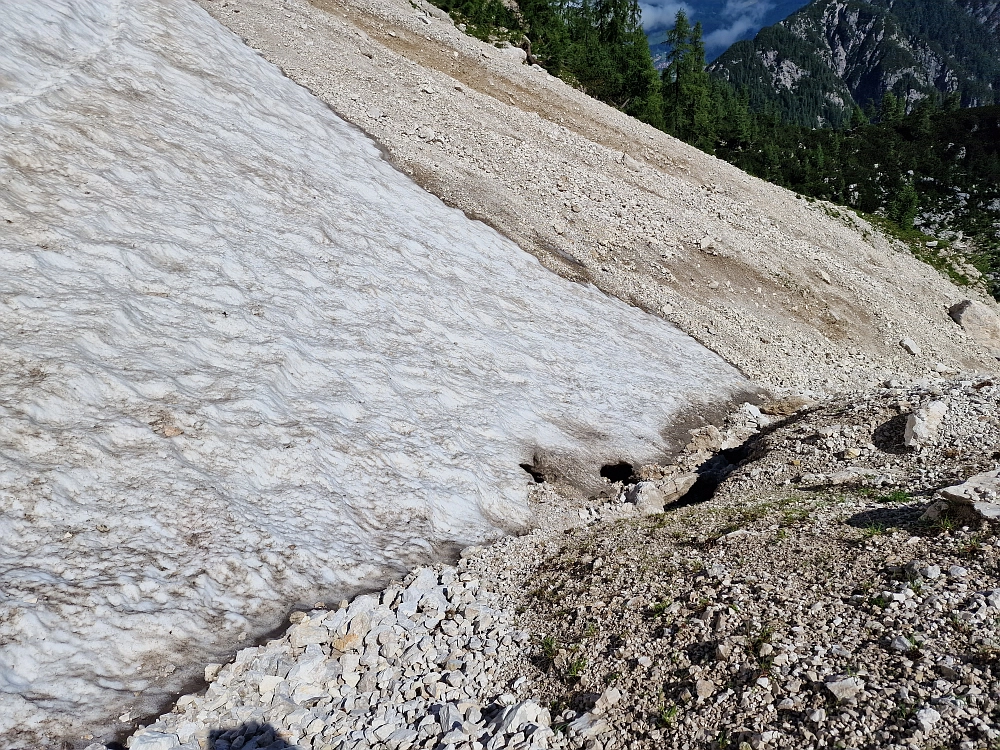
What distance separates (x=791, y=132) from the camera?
112 meters

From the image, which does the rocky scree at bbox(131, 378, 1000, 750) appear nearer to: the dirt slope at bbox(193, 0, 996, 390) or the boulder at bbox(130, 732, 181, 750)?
the boulder at bbox(130, 732, 181, 750)

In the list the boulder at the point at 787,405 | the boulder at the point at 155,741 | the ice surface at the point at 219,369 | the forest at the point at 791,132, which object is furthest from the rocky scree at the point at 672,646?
the forest at the point at 791,132

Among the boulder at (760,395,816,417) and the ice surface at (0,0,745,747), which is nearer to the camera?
the ice surface at (0,0,745,747)

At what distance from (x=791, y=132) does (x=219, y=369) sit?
125 meters

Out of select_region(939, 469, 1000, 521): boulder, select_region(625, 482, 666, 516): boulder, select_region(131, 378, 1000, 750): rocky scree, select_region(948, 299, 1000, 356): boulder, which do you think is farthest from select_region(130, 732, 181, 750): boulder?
select_region(948, 299, 1000, 356): boulder

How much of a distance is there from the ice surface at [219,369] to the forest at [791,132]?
102 feet

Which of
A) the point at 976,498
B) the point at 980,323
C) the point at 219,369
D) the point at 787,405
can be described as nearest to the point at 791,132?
the point at 980,323

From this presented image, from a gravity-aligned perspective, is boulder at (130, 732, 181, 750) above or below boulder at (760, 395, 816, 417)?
below

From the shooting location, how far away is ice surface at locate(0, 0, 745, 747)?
24.0ft

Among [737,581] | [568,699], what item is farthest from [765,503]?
[568,699]

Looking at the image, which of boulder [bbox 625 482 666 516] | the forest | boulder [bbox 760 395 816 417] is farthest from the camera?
the forest

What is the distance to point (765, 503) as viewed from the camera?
420 inches

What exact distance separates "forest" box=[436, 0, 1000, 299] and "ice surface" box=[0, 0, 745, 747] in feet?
102

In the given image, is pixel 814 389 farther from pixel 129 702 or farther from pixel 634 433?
pixel 129 702
